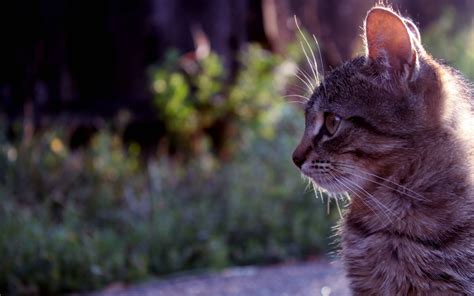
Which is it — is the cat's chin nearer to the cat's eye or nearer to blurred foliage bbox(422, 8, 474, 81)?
the cat's eye

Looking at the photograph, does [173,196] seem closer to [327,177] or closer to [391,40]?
[327,177]

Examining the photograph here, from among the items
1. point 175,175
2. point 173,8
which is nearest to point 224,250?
point 175,175

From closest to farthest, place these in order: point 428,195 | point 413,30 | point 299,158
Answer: point 428,195 → point 413,30 → point 299,158

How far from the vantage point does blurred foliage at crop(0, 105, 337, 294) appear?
515 centimetres

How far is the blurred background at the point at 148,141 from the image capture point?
5457 mm

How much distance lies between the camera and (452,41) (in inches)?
478

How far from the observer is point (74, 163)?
6.58m

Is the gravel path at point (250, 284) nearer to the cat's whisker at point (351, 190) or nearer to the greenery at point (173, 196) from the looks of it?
the greenery at point (173, 196)

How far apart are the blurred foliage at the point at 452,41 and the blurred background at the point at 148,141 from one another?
5.82 ft

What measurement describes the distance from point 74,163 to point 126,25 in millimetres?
2260

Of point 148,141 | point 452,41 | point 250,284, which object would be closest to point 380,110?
point 250,284

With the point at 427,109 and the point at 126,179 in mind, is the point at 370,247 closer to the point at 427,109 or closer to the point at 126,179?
the point at 427,109

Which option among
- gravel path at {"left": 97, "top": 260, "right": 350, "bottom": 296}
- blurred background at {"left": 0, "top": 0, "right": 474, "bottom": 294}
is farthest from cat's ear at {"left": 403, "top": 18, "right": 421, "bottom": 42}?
blurred background at {"left": 0, "top": 0, "right": 474, "bottom": 294}

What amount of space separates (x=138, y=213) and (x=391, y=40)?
3266 millimetres
